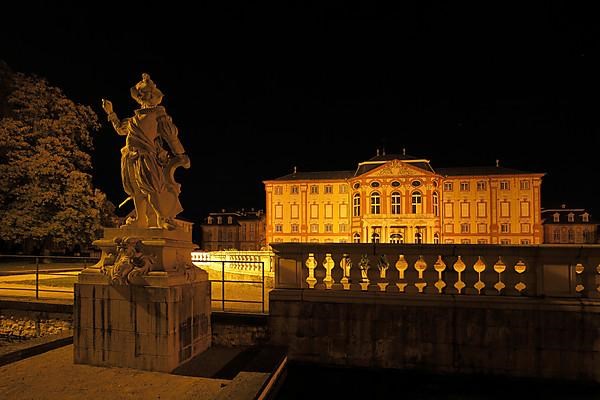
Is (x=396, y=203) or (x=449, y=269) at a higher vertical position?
(x=396, y=203)

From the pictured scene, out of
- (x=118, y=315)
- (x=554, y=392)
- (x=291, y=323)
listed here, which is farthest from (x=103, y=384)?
(x=554, y=392)

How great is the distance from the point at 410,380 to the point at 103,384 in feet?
13.7

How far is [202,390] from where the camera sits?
4.95 m

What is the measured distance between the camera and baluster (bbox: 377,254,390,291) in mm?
Result: 6481

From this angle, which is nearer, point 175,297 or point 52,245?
point 175,297

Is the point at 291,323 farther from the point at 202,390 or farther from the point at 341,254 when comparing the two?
the point at 202,390

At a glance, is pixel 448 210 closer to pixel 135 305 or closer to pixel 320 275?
pixel 320 275

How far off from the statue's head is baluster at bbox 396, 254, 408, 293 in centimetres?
443

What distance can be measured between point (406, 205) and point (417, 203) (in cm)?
151

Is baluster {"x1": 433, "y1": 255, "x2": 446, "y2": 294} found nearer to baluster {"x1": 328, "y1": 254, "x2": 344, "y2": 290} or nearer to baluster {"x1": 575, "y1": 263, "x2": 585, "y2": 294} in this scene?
baluster {"x1": 328, "y1": 254, "x2": 344, "y2": 290}

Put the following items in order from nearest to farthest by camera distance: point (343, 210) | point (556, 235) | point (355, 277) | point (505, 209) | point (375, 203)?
point (355, 277) < point (375, 203) < point (505, 209) < point (343, 210) < point (556, 235)

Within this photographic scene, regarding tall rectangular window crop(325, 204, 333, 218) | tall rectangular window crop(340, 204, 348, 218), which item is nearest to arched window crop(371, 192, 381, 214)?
tall rectangular window crop(340, 204, 348, 218)

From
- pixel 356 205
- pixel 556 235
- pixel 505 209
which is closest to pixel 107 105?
pixel 356 205

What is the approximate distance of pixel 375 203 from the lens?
188 ft
